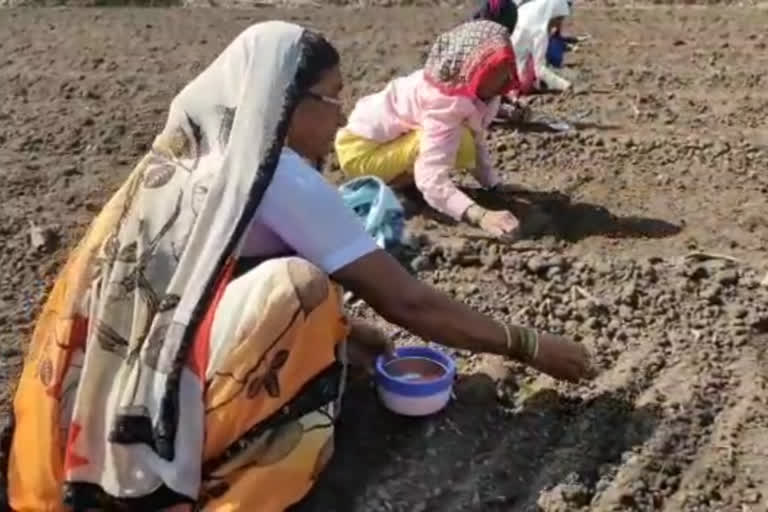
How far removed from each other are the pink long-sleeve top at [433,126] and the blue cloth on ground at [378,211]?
0.26m

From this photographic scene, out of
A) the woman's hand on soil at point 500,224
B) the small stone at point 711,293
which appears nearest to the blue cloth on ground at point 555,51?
the woman's hand on soil at point 500,224

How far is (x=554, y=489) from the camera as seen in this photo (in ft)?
10.8

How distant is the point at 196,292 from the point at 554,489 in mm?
986

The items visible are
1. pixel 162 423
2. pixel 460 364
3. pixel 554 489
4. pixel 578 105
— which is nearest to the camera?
pixel 162 423

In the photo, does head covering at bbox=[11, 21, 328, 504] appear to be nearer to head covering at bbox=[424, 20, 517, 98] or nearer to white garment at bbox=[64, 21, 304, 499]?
white garment at bbox=[64, 21, 304, 499]

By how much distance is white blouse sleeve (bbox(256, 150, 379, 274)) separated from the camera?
302 cm

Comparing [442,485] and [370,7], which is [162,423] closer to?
[442,485]

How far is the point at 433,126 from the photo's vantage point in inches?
195

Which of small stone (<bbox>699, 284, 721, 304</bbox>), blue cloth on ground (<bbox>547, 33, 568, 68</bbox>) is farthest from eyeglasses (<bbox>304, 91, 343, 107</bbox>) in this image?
blue cloth on ground (<bbox>547, 33, 568, 68</bbox>)

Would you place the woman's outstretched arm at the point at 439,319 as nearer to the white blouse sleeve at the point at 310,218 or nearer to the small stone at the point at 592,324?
the white blouse sleeve at the point at 310,218

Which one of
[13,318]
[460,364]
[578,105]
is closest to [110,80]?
[578,105]

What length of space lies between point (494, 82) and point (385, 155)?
1.72ft

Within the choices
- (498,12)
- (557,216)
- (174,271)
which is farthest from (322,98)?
(498,12)

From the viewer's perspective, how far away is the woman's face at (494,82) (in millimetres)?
4898
